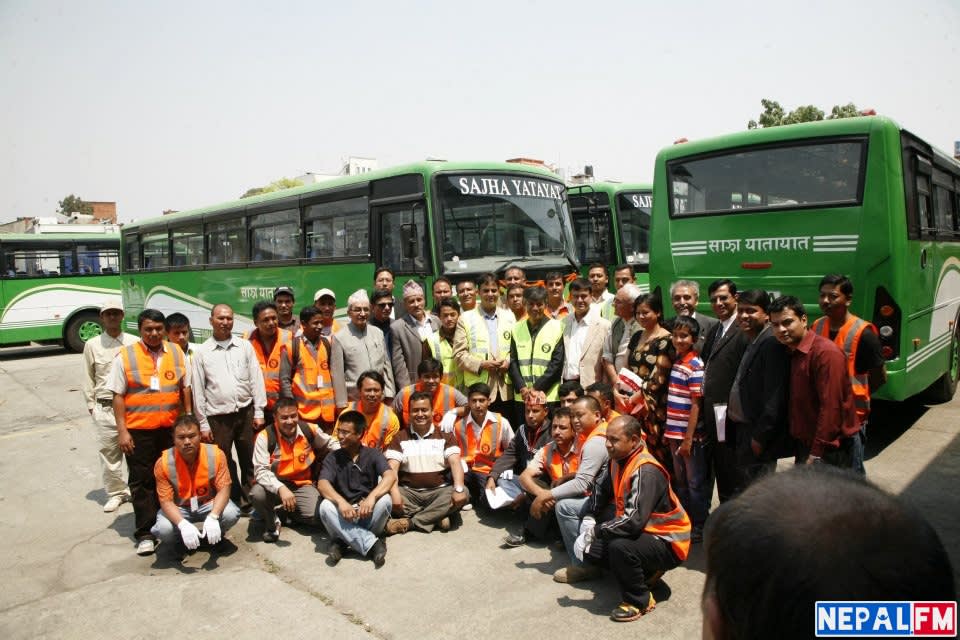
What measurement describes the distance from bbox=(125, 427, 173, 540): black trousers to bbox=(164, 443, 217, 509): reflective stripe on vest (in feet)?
0.98

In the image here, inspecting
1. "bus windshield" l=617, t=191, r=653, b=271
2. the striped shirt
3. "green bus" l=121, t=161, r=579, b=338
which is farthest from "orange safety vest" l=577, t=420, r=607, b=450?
"bus windshield" l=617, t=191, r=653, b=271

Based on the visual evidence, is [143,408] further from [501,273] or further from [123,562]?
[501,273]

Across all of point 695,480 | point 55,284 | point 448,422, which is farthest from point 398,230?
point 55,284

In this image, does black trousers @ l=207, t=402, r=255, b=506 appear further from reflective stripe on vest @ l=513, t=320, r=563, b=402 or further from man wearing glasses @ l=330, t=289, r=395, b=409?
reflective stripe on vest @ l=513, t=320, r=563, b=402

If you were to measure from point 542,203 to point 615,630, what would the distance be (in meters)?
6.93

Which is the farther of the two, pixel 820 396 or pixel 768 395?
pixel 768 395

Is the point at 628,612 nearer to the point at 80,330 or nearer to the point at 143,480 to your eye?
the point at 143,480

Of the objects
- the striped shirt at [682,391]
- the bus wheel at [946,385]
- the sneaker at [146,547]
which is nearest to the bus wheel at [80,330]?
the sneaker at [146,547]

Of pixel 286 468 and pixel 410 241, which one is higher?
pixel 410 241

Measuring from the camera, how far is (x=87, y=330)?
18891 mm

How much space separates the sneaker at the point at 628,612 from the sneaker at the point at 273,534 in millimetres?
2856

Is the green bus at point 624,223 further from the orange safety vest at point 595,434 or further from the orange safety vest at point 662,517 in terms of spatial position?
the orange safety vest at point 662,517

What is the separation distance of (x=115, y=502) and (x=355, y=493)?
267 cm

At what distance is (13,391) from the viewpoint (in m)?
13.0
